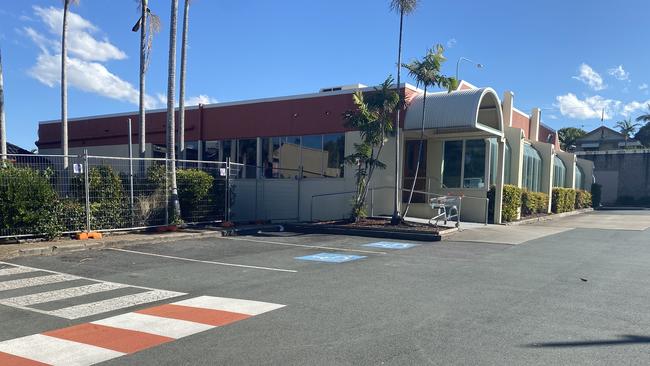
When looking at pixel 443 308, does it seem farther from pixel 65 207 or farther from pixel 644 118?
pixel 644 118

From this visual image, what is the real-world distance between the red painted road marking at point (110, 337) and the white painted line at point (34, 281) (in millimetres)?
2903

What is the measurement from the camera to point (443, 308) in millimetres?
6449

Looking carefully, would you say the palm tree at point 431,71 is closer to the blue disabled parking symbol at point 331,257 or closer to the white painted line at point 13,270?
the blue disabled parking symbol at point 331,257

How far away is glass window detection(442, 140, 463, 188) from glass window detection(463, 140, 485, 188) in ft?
0.94

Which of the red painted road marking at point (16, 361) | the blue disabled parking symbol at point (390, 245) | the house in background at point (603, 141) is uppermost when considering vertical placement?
the house in background at point (603, 141)

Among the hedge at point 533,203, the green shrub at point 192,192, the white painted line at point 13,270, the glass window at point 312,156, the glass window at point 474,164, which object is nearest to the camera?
the white painted line at point 13,270

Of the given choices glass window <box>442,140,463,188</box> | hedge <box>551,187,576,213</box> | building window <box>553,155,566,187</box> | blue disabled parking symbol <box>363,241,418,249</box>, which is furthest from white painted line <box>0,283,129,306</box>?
building window <box>553,155,566,187</box>

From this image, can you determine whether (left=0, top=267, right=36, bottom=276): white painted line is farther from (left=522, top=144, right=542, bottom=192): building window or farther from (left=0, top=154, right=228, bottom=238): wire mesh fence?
(left=522, top=144, right=542, bottom=192): building window

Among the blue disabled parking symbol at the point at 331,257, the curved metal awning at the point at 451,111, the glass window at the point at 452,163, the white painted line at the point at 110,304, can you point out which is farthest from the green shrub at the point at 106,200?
the glass window at the point at 452,163

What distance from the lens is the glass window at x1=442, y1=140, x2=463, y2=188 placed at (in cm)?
1986

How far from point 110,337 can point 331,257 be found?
6.28 meters

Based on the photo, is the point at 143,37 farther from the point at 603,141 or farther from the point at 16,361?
the point at 603,141

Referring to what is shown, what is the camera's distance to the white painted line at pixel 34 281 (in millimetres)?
7785

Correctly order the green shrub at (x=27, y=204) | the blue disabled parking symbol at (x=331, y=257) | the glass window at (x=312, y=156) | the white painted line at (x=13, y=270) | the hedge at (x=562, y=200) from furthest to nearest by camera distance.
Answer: the hedge at (x=562, y=200) → the glass window at (x=312, y=156) → the green shrub at (x=27, y=204) → the blue disabled parking symbol at (x=331, y=257) → the white painted line at (x=13, y=270)
